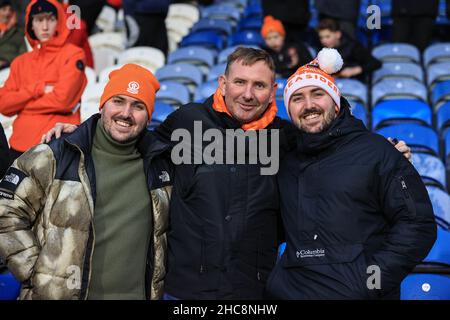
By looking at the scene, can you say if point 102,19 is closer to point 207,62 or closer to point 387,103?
point 207,62

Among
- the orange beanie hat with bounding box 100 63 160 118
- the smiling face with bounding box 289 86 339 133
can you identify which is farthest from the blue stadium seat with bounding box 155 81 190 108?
the smiling face with bounding box 289 86 339 133

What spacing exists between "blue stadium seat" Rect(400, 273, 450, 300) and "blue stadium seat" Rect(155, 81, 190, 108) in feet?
11.4

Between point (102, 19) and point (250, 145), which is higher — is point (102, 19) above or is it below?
above

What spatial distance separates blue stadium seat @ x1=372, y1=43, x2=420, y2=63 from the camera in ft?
28.2

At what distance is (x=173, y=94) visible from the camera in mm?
7430

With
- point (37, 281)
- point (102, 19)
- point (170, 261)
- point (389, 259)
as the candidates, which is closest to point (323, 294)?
point (389, 259)

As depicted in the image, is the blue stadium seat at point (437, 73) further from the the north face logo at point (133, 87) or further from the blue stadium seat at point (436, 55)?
the the north face logo at point (133, 87)

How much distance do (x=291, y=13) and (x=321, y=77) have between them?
521 centimetres

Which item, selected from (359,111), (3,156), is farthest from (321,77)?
(359,111)

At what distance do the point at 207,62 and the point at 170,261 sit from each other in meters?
5.33

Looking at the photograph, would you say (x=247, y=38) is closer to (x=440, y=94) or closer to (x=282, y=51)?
(x=282, y=51)

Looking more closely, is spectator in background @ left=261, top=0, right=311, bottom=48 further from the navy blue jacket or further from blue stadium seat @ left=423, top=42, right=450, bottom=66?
the navy blue jacket

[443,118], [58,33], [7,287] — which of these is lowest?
[7,287]

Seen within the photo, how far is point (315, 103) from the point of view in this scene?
3.59m
